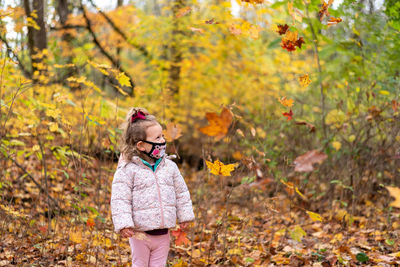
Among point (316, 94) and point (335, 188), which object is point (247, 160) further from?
point (316, 94)

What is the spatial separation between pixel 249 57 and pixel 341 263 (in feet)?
22.2

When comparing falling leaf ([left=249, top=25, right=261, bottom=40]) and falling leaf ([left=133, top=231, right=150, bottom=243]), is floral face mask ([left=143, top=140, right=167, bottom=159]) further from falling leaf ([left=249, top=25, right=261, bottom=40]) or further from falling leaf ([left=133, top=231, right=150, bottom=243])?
falling leaf ([left=249, top=25, right=261, bottom=40])

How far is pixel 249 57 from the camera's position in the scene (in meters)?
8.88

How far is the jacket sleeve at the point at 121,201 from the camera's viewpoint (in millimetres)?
2051

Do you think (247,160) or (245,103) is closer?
(247,160)

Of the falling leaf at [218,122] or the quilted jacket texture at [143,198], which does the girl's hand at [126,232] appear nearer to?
the quilted jacket texture at [143,198]

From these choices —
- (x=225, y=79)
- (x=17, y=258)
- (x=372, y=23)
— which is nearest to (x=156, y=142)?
(x=17, y=258)

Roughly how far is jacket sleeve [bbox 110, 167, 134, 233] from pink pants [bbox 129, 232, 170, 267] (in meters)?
0.21

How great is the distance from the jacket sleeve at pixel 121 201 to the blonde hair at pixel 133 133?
133 mm

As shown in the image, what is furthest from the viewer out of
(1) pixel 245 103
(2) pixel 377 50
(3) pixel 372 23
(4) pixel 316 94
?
(1) pixel 245 103

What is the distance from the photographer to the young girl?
7.00 feet

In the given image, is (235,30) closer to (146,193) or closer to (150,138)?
(150,138)

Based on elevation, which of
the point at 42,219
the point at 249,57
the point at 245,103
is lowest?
the point at 42,219

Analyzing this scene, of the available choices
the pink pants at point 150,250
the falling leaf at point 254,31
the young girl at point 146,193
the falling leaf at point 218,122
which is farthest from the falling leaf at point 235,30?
the pink pants at point 150,250
